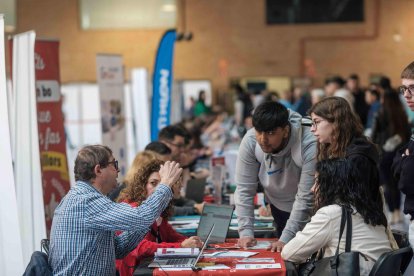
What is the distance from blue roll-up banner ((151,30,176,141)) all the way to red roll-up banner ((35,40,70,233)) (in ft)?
9.89

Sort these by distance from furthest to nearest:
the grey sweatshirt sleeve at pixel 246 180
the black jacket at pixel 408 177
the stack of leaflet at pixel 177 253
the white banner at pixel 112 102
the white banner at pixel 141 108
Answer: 1. the white banner at pixel 141 108
2. the white banner at pixel 112 102
3. the grey sweatshirt sleeve at pixel 246 180
4. the stack of leaflet at pixel 177 253
5. the black jacket at pixel 408 177

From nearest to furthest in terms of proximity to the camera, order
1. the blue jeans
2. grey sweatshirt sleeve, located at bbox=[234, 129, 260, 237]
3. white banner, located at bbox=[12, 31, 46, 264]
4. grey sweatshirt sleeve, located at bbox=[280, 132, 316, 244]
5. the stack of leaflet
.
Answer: the stack of leaflet, grey sweatshirt sleeve, located at bbox=[280, 132, 316, 244], grey sweatshirt sleeve, located at bbox=[234, 129, 260, 237], the blue jeans, white banner, located at bbox=[12, 31, 46, 264]

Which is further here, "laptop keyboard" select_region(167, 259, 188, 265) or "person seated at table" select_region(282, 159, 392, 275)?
"laptop keyboard" select_region(167, 259, 188, 265)

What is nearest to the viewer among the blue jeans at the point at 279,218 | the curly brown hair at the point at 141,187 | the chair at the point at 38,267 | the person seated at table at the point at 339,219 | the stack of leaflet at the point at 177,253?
the chair at the point at 38,267

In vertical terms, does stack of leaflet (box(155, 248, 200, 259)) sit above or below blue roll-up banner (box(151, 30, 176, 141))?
below

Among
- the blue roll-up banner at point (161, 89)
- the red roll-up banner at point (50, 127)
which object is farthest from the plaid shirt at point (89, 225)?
the blue roll-up banner at point (161, 89)

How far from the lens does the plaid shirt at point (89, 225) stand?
3355mm

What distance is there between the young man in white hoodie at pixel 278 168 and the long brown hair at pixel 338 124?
20 cm

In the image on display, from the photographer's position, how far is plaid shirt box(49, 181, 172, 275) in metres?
3.36

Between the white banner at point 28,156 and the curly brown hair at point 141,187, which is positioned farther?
the white banner at point 28,156

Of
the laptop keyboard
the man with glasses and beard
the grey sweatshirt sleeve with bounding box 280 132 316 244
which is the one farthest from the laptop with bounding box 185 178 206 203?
the man with glasses and beard

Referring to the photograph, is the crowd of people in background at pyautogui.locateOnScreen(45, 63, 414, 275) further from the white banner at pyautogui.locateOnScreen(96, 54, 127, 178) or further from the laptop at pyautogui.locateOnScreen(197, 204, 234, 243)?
the white banner at pyautogui.locateOnScreen(96, 54, 127, 178)

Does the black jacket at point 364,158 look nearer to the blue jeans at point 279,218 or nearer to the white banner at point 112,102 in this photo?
the blue jeans at point 279,218

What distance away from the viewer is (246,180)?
4391 millimetres
